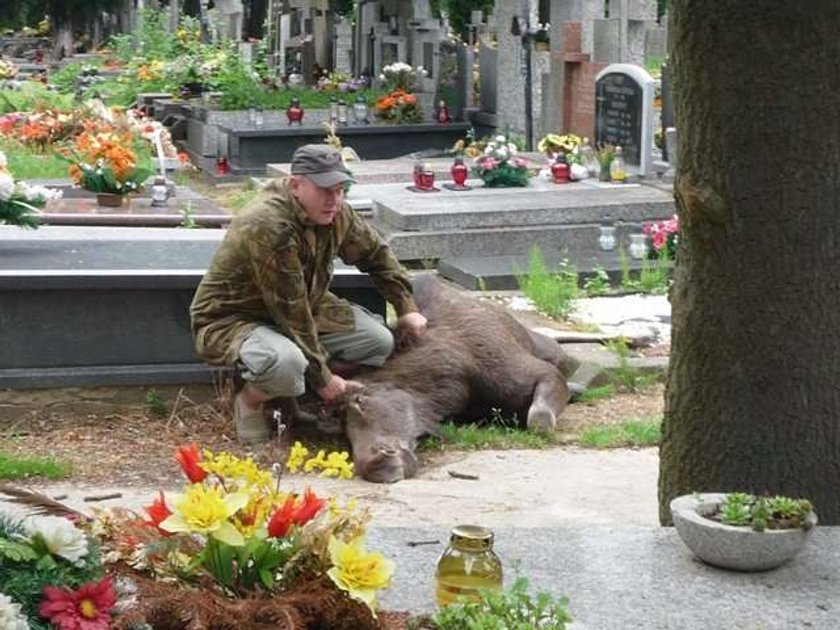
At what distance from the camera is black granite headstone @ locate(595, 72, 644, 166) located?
1539cm

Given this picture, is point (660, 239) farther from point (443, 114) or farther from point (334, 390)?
point (443, 114)

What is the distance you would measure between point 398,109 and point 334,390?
48.6 feet

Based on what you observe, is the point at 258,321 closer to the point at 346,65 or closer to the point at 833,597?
the point at 833,597

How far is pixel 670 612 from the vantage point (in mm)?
3291

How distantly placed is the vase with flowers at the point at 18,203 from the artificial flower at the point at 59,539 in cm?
604

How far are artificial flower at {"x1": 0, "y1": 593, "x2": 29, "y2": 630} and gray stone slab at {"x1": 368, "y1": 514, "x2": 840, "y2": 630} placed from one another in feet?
2.89

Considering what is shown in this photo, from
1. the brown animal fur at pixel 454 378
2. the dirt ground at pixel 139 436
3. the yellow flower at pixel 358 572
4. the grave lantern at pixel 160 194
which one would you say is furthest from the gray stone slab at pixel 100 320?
the grave lantern at pixel 160 194

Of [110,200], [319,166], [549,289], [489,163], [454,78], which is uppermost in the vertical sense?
[454,78]

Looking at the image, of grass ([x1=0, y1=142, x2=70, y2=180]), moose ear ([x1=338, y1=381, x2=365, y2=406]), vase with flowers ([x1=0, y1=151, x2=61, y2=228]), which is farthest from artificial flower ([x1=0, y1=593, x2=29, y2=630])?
grass ([x1=0, y1=142, x2=70, y2=180])

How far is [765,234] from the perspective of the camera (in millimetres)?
4180

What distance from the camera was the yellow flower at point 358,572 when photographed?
288 cm

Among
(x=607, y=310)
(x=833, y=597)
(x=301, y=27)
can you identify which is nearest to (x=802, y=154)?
(x=833, y=597)

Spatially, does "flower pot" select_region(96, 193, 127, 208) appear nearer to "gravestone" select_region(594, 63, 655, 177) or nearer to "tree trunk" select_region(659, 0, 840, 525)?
"gravestone" select_region(594, 63, 655, 177)

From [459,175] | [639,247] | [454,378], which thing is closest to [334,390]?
[454,378]
